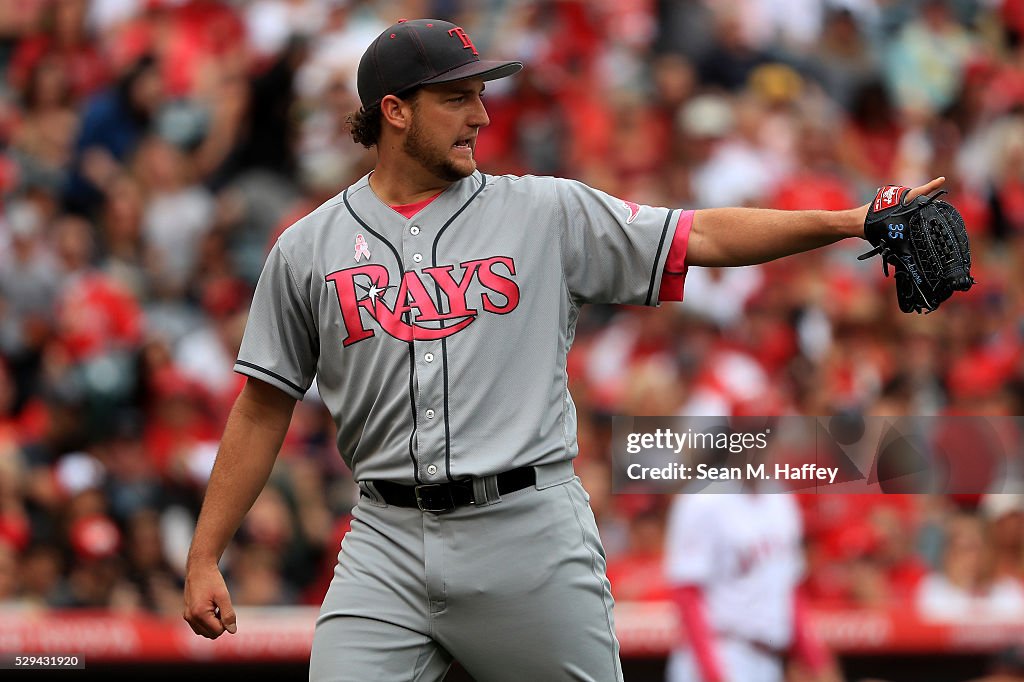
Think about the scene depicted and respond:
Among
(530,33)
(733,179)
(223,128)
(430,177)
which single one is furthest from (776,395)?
(430,177)

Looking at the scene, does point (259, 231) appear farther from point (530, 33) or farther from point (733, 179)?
point (733, 179)

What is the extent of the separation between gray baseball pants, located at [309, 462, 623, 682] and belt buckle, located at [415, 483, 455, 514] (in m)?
0.02

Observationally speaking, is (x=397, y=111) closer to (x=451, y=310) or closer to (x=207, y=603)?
(x=451, y=310)

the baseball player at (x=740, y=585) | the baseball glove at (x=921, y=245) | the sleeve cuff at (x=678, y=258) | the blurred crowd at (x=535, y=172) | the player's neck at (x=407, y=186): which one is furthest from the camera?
the blurred crowd at (x=535, y=172)

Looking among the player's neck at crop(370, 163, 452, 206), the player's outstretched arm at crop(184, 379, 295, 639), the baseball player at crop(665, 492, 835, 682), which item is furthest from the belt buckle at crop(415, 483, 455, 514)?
the baseball player at crop(665, 492, 835, 682)

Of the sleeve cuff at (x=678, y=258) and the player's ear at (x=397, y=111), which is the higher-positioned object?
the player's ear at (x=397, y=111)

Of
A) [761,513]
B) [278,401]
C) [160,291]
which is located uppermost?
[278,401]

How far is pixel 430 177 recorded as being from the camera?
11.0 feet

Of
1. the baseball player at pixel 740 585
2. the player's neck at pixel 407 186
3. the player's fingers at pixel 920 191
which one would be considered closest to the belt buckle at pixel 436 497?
the player's neck at pixel 407 186

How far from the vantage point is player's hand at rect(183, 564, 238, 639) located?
3.29 m

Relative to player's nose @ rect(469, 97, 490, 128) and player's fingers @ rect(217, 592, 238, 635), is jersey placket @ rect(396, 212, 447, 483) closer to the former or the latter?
player's nose @ rect(469, 97, 490, 128)

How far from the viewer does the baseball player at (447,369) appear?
313 cm

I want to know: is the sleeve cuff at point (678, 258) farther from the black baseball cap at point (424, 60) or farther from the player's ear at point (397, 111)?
the player's ear at point (397, 111)

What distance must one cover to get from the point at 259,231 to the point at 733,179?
272 cm
